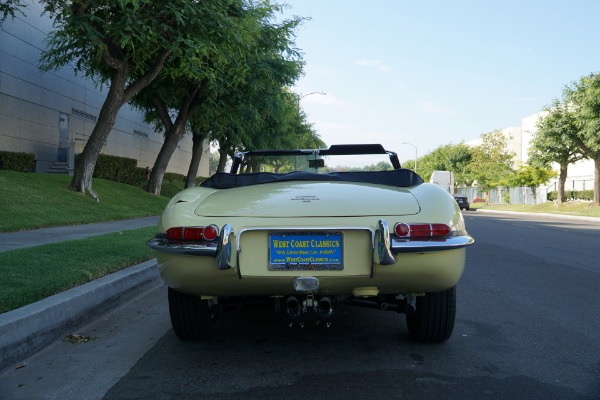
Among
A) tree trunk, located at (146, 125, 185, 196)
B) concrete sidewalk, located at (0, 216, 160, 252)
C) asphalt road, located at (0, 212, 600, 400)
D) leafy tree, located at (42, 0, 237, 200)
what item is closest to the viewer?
asphalt road, located at (0, 212, 600, 400)

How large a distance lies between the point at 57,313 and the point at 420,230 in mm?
2732

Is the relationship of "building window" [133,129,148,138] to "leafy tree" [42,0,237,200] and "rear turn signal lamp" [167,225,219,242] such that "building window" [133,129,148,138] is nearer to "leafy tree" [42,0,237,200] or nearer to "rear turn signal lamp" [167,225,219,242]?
"leafy tree" [42,0,237,200]

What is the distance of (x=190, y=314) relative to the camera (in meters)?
3.62

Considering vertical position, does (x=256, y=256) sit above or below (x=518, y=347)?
above

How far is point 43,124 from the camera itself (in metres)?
24.8

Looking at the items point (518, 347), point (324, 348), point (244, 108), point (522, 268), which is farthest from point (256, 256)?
point (244, 108)

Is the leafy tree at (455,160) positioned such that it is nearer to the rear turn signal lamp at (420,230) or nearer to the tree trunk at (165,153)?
the tree trunk at (165,153)

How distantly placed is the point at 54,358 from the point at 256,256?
1570 mm

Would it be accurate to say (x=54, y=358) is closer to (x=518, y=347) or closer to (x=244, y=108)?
(x=518, y=347)

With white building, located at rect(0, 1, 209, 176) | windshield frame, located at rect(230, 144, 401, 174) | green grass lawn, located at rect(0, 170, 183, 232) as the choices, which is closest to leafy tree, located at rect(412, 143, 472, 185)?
white building, located at rect(0, 1, 209, 176)

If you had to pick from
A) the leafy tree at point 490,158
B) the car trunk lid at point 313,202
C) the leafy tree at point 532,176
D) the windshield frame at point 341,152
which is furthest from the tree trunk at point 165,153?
the leafy tree at point 490,158

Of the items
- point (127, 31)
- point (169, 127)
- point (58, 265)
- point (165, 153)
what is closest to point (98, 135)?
point (127, 31)

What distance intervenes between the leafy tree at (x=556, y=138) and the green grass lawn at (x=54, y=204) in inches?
1080

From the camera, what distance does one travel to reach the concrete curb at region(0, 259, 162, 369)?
3354 mm
